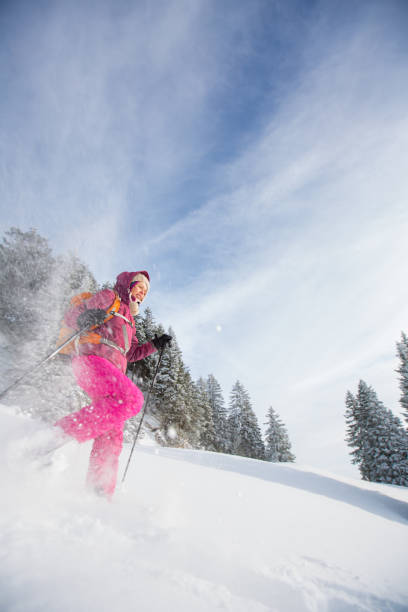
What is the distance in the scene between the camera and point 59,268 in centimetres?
1373

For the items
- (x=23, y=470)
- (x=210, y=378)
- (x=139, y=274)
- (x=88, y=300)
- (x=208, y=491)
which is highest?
(x=210, y=378)

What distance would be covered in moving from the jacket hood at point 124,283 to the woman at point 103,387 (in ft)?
0.59

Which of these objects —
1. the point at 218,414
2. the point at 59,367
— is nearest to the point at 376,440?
the point at 218,414

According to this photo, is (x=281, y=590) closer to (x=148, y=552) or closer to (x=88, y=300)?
(x=148, y=552)

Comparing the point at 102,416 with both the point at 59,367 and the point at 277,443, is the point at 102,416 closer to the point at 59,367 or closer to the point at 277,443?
the point at 59,367

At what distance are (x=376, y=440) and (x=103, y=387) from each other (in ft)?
102

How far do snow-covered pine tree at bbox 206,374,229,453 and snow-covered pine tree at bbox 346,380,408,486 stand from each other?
15569 mm

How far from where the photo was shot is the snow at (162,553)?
0.93 meters

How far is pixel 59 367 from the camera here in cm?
962

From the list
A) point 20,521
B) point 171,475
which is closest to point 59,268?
point 171,475

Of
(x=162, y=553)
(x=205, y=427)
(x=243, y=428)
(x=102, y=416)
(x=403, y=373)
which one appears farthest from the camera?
(x=243, y=428)

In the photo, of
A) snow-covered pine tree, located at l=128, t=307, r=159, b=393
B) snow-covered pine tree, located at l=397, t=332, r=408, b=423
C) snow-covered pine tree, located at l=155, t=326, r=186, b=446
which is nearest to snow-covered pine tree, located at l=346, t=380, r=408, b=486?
snow-covered pine tree, located at l=397, t=332, r=408, b=423

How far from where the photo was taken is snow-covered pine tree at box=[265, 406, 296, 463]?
29.5m

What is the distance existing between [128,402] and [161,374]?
22.2 meters
